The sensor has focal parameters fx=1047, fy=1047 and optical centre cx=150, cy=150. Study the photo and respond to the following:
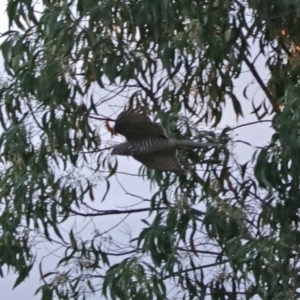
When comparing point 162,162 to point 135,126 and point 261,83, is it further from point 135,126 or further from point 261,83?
point 261,83

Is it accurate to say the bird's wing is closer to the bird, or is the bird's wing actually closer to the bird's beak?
the bird

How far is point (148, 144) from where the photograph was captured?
16.6 ft

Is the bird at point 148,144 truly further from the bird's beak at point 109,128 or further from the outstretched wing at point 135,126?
the bird's beak at point 109,128

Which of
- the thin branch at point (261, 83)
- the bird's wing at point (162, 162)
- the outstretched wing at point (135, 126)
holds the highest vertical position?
the thin branch at point (261, 83)

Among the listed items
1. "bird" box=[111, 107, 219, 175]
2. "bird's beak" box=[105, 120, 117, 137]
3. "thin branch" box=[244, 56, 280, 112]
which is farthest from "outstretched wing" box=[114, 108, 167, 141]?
"thin branch" box=[244, 56, 280, 112]

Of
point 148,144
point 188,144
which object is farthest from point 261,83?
point 148,144

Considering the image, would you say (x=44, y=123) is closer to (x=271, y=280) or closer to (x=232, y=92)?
(x=232, y=92)

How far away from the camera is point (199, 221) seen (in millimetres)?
4875

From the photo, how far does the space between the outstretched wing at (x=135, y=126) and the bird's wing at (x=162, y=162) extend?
0.09 metres

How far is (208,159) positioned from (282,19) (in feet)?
2.53

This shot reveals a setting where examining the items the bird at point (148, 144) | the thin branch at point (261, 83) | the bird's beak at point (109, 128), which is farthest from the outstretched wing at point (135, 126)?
the thin branch at point (261, 83)

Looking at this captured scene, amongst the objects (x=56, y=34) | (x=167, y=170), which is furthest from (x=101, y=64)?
(x=167, y=170)

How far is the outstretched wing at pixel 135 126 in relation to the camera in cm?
502

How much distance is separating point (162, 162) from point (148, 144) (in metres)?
0.11
